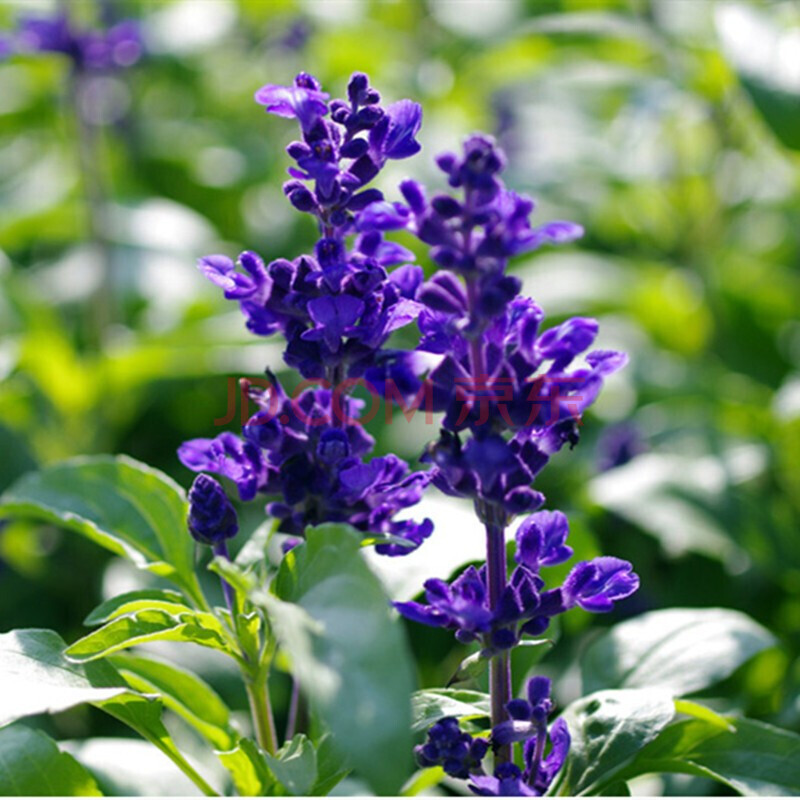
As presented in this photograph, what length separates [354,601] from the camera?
115cm

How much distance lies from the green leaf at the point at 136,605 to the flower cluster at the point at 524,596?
28cm

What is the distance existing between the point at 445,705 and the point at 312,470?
32cm

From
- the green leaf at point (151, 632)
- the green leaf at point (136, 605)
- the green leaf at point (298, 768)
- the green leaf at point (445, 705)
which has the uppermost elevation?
the green leaf at point (136, 605)

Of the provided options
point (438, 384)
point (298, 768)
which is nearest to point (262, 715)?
point (298, 768)

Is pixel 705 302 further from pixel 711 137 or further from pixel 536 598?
pixel 536 598

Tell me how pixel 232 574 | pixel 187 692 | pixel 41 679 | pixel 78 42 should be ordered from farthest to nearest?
pixel 78 42 → pixel 187 692 → pixel 41 679 → pixel 232 574

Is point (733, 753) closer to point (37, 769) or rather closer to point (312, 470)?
point (312, 470)

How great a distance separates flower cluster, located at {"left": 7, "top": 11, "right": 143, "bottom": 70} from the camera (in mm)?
3428

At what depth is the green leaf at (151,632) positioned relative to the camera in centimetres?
137

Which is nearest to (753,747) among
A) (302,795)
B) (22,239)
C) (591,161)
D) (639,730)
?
(639,730)

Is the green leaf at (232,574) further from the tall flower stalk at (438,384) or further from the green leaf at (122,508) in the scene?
the green leaf at (122,508)

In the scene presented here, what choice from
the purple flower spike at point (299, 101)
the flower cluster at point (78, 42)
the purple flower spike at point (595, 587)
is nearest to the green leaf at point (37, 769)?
the purple flower spike at point (595, 587)

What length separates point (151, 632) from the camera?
1.43 metres

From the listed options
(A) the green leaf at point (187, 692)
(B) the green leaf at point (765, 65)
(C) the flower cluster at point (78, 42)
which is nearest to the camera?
(A) the green leaf at point (187, 692)
